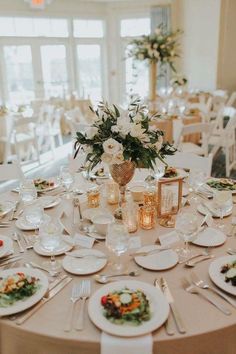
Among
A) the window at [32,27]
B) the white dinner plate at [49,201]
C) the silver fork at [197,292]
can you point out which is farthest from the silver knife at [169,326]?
the window at [32,27]

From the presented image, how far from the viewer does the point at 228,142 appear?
443cm

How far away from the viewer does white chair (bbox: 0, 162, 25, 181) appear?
8.04 feet

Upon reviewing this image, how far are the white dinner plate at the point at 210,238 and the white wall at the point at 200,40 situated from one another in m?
6.47

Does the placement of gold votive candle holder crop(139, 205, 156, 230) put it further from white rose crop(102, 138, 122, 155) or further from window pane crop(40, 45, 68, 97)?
window pane crop(40, 45, 68, 97)

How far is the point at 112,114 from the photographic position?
65.0 inches

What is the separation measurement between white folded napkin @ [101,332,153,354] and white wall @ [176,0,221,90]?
7.18 meters

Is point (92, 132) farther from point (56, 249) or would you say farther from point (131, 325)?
point (131, 325)

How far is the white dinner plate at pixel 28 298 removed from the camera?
3.59 ft

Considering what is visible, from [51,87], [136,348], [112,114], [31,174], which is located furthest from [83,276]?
[51,87]

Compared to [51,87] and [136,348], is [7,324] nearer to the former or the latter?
[136,348]

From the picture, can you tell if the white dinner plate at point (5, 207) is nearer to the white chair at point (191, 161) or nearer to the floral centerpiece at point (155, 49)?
the white chair at point (191, 161)

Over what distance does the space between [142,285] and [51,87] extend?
25.8ft

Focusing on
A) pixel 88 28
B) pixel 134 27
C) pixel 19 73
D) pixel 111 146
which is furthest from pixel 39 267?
pixel 134 27

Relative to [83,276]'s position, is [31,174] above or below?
below
